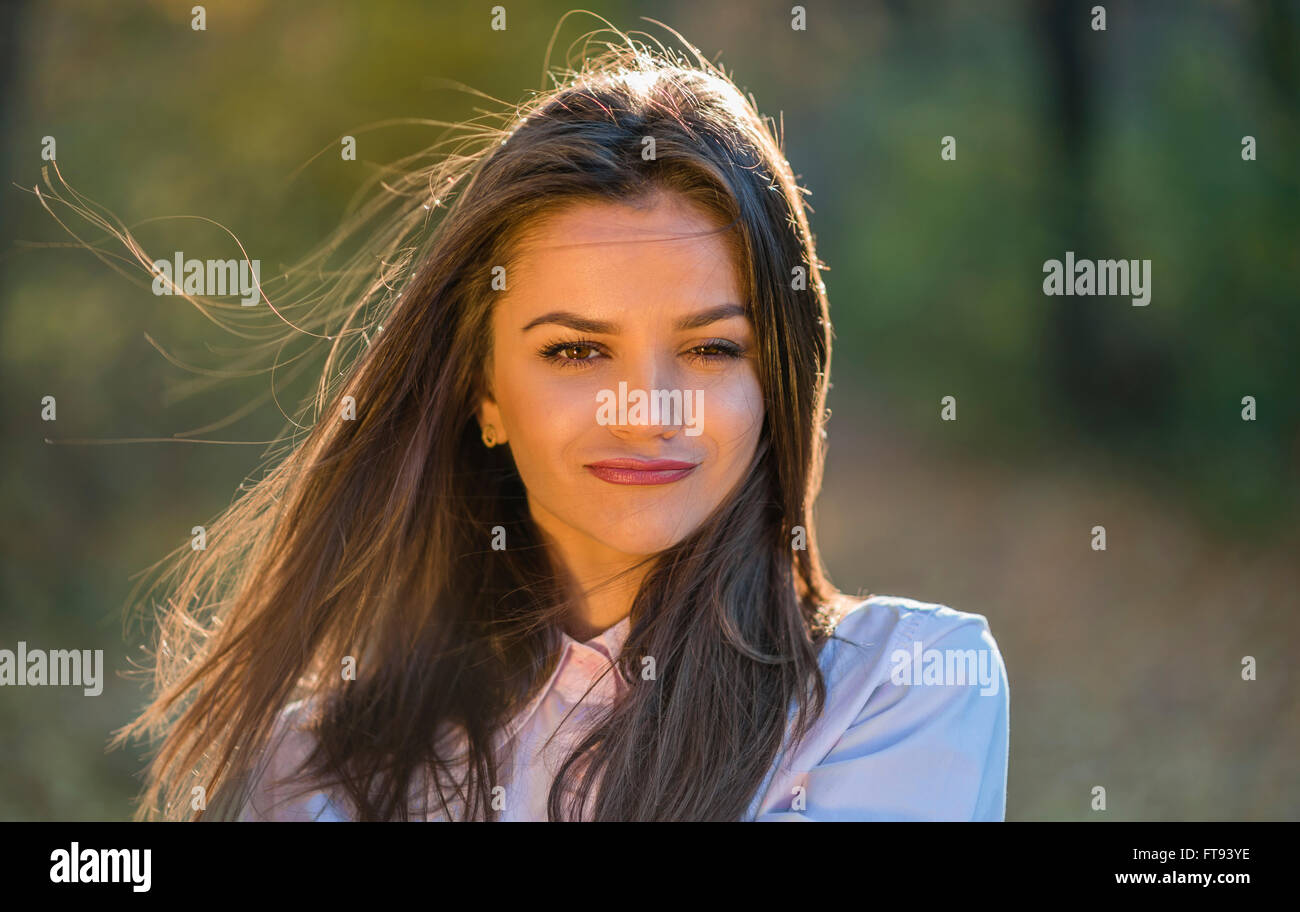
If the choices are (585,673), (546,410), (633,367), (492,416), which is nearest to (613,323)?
(633,367)

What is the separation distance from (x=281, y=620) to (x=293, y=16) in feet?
16.2

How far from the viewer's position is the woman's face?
79.1 inches

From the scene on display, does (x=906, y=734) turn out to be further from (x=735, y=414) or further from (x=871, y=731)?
(x=735, y=414)

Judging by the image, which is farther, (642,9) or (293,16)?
(642,9)

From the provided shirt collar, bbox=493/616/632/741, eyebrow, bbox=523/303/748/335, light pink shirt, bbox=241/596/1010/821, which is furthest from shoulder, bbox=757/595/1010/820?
eyebrow, bbox=523/303/748/335

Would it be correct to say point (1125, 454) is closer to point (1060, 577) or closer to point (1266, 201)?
point (1060, 577)

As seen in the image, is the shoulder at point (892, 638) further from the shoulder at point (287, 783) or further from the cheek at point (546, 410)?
the shoulder at point (287, 783)

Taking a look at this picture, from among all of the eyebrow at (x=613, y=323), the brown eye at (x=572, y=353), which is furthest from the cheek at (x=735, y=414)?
the brown eye at (x=572, y=353)

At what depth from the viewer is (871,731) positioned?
2.01 metres

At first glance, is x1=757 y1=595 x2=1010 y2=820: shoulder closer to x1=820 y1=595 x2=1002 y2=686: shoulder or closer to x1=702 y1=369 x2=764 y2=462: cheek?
x1=820 y1=595 x2=1002 y2=686: shoulder

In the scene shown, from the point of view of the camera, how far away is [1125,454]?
7.27 metres

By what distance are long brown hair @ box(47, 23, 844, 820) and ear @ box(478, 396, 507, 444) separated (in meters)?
0.03

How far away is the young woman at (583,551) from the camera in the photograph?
6.65 feet
